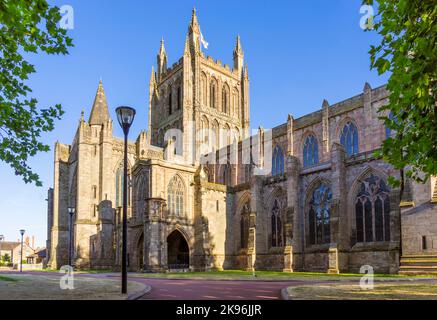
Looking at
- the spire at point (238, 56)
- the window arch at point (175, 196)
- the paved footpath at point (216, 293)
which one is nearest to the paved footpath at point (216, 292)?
the paved footpath at point (216, 293)

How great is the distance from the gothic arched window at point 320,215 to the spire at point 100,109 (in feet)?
96.6

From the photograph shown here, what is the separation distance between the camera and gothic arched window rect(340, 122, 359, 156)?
38094mm

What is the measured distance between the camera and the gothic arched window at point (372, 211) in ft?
93.9

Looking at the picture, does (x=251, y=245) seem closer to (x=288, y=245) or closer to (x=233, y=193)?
(x=288, y=245)

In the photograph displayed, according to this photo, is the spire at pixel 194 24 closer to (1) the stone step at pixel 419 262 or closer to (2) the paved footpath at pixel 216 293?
(1) the stone step at pixel 419 262

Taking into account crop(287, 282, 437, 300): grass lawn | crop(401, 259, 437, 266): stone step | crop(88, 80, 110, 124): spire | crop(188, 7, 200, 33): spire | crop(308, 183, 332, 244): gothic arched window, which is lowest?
crop(401, 259, 437, 266): stone step

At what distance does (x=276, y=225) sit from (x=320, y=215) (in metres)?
5.44

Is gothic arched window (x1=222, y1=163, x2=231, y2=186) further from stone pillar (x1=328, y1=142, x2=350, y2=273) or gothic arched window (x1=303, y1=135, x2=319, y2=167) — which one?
stone pillar (x1=328, y1=142, x2=350, y2=273)

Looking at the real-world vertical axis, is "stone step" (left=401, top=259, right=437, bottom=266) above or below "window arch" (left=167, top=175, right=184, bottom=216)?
below

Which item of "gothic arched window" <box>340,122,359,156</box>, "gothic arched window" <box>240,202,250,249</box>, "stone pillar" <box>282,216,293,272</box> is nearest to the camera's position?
"stone pillar" <box>282,216,293,272</box>

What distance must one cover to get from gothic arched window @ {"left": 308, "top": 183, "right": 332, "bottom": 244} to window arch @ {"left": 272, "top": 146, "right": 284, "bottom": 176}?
10.9 metres

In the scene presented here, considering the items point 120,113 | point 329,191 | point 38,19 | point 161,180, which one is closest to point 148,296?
point 120,113

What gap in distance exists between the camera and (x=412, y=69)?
27.5 feet

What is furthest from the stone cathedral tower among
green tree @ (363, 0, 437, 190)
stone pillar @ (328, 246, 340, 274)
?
green tree @ (363, 0, 437, 190)
